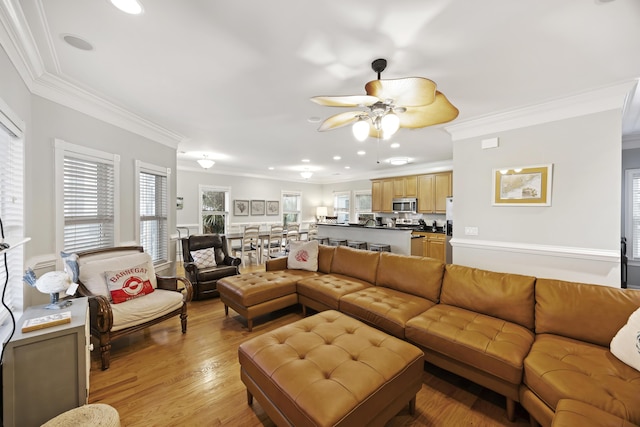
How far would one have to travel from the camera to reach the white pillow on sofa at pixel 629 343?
149 cm

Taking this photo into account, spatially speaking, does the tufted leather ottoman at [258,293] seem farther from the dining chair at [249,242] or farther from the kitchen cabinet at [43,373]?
the dining chair at [249,242]

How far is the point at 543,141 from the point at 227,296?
4.32 meters

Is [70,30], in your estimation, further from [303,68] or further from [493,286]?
[493,286]

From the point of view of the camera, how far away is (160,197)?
418cm

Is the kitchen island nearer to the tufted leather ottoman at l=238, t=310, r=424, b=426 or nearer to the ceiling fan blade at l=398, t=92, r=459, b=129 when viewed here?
the ceiling fan blade at l=398, t=92, r=459, b=129

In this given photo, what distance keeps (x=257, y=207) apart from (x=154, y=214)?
4494 millimetres

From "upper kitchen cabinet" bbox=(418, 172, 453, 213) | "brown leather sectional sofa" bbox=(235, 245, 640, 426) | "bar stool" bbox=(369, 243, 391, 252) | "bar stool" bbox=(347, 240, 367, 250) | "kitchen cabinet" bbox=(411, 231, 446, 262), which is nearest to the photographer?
"brown leather sectional sofa" bbox=(235, 245, 640, 426)

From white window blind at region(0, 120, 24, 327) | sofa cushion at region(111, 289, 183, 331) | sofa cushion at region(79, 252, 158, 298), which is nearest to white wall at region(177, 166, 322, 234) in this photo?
sofa cushion at region(79, 252, 158, 298)

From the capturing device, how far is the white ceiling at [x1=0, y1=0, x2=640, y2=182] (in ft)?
5.19

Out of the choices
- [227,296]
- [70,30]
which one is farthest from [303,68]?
[227,296]

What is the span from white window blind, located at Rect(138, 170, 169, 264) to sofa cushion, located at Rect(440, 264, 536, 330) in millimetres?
4175

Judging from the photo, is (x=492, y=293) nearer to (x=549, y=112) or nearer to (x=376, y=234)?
(x=549, y=112)

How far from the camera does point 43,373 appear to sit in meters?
1.50

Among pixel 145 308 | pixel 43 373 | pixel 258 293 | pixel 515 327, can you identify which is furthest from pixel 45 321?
pixel 515 327
